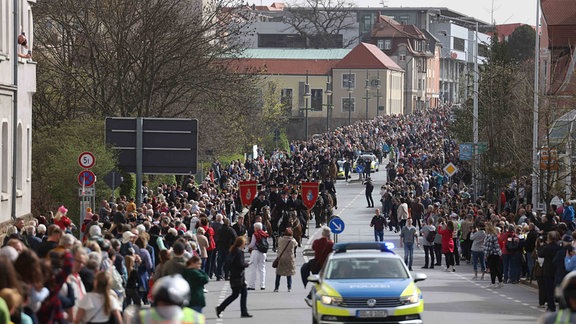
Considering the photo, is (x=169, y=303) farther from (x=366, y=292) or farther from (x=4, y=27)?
(x=4, y=27)

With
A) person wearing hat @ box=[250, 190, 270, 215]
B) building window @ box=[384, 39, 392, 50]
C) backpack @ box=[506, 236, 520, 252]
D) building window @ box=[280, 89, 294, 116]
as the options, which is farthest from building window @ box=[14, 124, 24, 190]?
building window @ box=[384, 39, 392, 50]

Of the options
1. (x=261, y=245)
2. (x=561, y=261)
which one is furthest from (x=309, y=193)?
(x=561, y=261)

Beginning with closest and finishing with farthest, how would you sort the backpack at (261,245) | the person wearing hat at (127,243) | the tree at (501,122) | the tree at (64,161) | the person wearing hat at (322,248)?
the person wearing hat at (127,243) → the person wearing hat at (322,248) → the backpack at (261,245) → the tree at (64,161) → the tree at (501,122)

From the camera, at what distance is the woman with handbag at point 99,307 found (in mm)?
14398

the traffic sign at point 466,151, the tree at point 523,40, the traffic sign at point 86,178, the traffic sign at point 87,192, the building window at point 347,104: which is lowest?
the traffic sign at point 87,192

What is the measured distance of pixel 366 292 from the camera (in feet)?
67.7

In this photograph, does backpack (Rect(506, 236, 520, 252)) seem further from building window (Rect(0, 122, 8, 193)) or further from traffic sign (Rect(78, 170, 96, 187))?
building window (Rect(0, 122, 8, 193))

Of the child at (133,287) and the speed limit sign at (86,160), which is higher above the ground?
the speed limit sign at (86,160)

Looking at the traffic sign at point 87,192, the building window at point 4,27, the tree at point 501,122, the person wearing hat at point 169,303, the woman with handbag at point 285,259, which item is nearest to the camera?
the person wearing hat at point 169,303

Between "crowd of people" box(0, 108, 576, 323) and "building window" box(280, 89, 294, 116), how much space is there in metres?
72.0

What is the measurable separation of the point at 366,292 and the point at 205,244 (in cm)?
1022

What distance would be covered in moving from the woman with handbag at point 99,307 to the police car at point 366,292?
21.6ft

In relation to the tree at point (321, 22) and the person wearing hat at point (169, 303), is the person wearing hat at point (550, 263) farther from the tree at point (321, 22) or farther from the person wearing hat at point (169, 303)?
the tree at point (321, 22)

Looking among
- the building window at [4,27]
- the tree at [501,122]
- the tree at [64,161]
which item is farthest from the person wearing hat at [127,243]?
the tree at [501,122]
